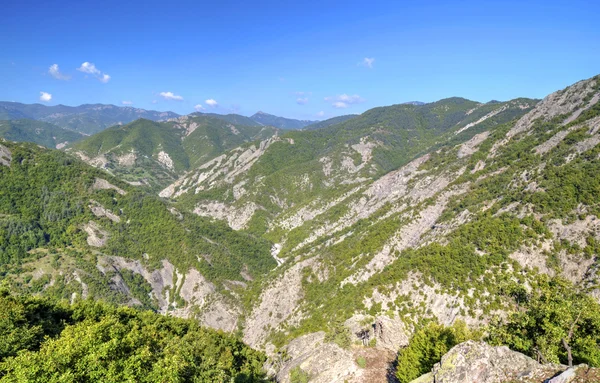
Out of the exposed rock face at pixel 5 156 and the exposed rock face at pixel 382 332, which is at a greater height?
the exposed rock face at pixel 5 156

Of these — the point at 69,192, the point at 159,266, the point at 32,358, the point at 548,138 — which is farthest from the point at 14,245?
the point at 548,138

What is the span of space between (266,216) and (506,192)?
137580 mm

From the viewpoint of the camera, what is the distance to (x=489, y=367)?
19547 mm

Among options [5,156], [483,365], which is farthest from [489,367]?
[5,156]

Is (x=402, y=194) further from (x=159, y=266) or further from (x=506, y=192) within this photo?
(x=159, y=266)

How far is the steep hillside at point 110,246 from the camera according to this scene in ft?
333

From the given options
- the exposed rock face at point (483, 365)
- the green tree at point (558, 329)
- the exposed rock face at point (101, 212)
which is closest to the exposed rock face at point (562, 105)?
the green tree at point (558, 329)

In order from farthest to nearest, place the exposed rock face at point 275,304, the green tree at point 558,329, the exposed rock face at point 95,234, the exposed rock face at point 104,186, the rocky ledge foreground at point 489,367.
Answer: the exposed rock face at point 104,186, the exposed rock face at point 95,234, the exposed rock face at point 275,304, the green tree at point 558,329, the rocky ledge foreground at point 489,367

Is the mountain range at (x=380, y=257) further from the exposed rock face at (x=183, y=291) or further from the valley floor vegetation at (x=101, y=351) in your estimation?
the valley floor vegetation at (x=101, y=351)

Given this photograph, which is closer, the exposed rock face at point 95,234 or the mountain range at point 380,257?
the mountain range at point 380,257

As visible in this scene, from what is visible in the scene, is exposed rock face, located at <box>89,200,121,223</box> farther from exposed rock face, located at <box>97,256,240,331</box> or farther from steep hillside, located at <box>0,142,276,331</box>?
exposed rock face, located at <box>97,256,240,331</box>

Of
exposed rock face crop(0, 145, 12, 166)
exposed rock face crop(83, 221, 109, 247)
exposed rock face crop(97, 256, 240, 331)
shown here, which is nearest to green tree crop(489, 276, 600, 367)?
exposed rock face crop(97, 256, 240, 331)

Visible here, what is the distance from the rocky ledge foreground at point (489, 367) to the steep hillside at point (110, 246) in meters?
82.1

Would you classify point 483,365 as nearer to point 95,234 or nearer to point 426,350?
point 426,350
